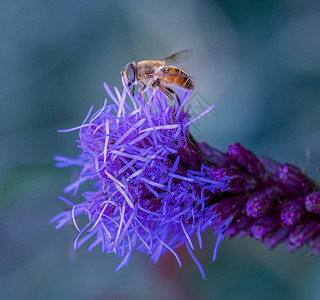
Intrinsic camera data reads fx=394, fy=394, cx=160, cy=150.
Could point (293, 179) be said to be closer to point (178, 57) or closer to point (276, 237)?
point (276, 237)

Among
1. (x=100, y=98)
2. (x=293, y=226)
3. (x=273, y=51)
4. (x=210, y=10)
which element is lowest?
(x=293, y=226)

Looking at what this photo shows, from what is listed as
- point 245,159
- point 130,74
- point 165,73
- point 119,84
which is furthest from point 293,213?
point 119,84

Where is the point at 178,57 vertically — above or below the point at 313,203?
above

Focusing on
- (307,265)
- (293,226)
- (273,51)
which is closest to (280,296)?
(307,265)

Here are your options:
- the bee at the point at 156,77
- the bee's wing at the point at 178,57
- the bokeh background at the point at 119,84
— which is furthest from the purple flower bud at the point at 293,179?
the bokeh background at the point at 119,84

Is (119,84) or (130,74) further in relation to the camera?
(119,84)

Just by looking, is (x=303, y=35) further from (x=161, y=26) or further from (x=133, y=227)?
(x=133, y=227)

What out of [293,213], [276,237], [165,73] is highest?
[165,73]
